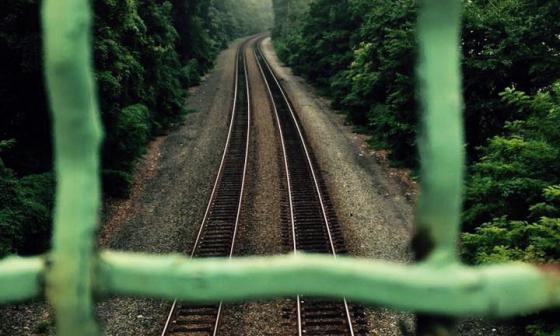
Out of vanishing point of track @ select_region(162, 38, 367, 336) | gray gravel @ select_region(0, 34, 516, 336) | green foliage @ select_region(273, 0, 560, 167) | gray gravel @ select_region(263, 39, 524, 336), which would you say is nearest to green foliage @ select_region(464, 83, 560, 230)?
green foliage @ select_region(273, 0, 560, 167)

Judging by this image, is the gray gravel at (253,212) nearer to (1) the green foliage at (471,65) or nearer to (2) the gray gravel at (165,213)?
(2) the gray gravel at (165,213)

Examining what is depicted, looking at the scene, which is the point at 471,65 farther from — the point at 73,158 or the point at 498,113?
the point at 73,158

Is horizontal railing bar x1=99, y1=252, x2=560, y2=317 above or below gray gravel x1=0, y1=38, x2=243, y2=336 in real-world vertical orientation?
above

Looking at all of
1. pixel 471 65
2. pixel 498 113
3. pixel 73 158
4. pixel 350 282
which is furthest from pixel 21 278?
pixel 498 113

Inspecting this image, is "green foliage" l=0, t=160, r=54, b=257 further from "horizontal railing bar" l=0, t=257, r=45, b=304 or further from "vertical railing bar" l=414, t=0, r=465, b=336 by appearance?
"vertical railing bar" l=414, t=0, r=465, b=336

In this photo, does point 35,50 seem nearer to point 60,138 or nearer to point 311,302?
point 311,302

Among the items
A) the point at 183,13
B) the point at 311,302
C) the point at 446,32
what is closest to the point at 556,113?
the point at 311,302
